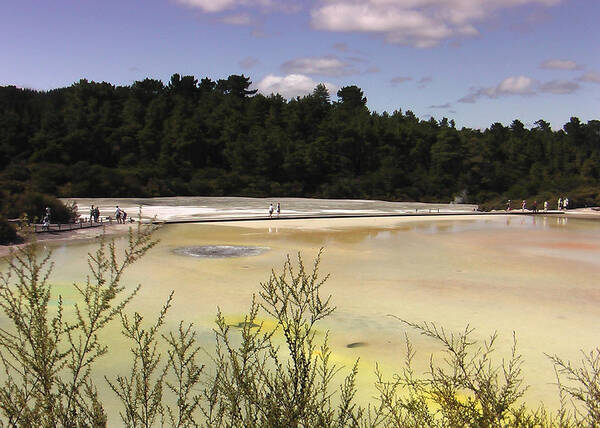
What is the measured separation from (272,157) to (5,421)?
62.4 m

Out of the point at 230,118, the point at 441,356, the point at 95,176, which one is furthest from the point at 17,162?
the point at 441,356

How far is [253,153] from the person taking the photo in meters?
70.3

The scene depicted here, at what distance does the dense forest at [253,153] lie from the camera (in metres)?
61.9

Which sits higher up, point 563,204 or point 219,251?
point 563,204

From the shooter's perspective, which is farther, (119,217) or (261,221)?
(261,221)

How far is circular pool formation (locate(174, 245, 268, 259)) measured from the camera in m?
21.0

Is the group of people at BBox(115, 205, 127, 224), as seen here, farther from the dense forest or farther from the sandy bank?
the dense forest

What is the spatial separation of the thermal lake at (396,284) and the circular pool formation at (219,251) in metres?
0.08

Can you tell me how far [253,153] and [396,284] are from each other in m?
55.7

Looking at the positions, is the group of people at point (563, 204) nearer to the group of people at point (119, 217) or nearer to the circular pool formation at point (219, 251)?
the circular pool formation at point (219, 251)

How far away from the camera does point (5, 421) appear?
7.89 meters

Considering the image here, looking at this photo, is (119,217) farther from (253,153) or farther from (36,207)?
(253,153)

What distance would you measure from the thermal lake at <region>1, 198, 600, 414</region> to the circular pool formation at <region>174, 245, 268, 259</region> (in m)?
0.08

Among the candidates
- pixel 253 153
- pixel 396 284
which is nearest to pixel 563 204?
pixel 253 153
